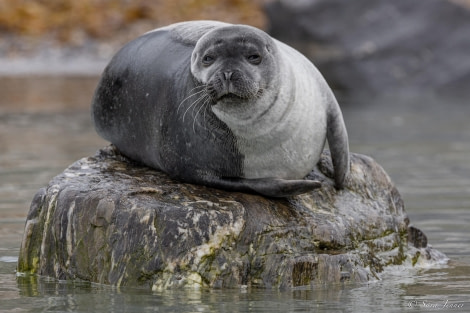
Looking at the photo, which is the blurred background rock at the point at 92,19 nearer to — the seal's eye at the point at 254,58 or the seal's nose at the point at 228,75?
the seal's eye at the point at 254,58

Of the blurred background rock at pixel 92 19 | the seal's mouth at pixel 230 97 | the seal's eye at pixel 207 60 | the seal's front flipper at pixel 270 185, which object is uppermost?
the blurred background rock at pixel 92 19

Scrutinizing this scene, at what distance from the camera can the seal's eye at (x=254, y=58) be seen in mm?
6242

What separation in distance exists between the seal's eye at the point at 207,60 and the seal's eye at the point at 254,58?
0.67 ft

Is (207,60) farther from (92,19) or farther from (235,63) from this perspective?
(92,19)

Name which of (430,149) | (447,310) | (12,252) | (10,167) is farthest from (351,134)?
(447,310)

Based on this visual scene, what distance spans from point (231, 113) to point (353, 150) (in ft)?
19.7

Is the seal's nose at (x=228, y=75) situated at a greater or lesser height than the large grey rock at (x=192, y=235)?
greater

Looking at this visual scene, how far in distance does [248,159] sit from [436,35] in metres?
11.9

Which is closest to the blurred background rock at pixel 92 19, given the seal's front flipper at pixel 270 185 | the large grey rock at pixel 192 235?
the large grey rock at pixel 192 235

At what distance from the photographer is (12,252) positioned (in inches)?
295

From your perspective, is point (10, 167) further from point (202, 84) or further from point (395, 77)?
point (395, 77)

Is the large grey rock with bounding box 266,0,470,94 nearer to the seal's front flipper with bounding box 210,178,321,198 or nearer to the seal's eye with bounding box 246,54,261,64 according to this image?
the seal's front flipper with bounding box 210,178,321,198

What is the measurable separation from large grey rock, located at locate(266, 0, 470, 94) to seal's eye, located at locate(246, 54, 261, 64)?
11.6 meters

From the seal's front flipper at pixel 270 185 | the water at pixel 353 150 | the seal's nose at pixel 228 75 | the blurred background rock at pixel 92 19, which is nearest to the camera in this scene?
the water at pixel 353 150
